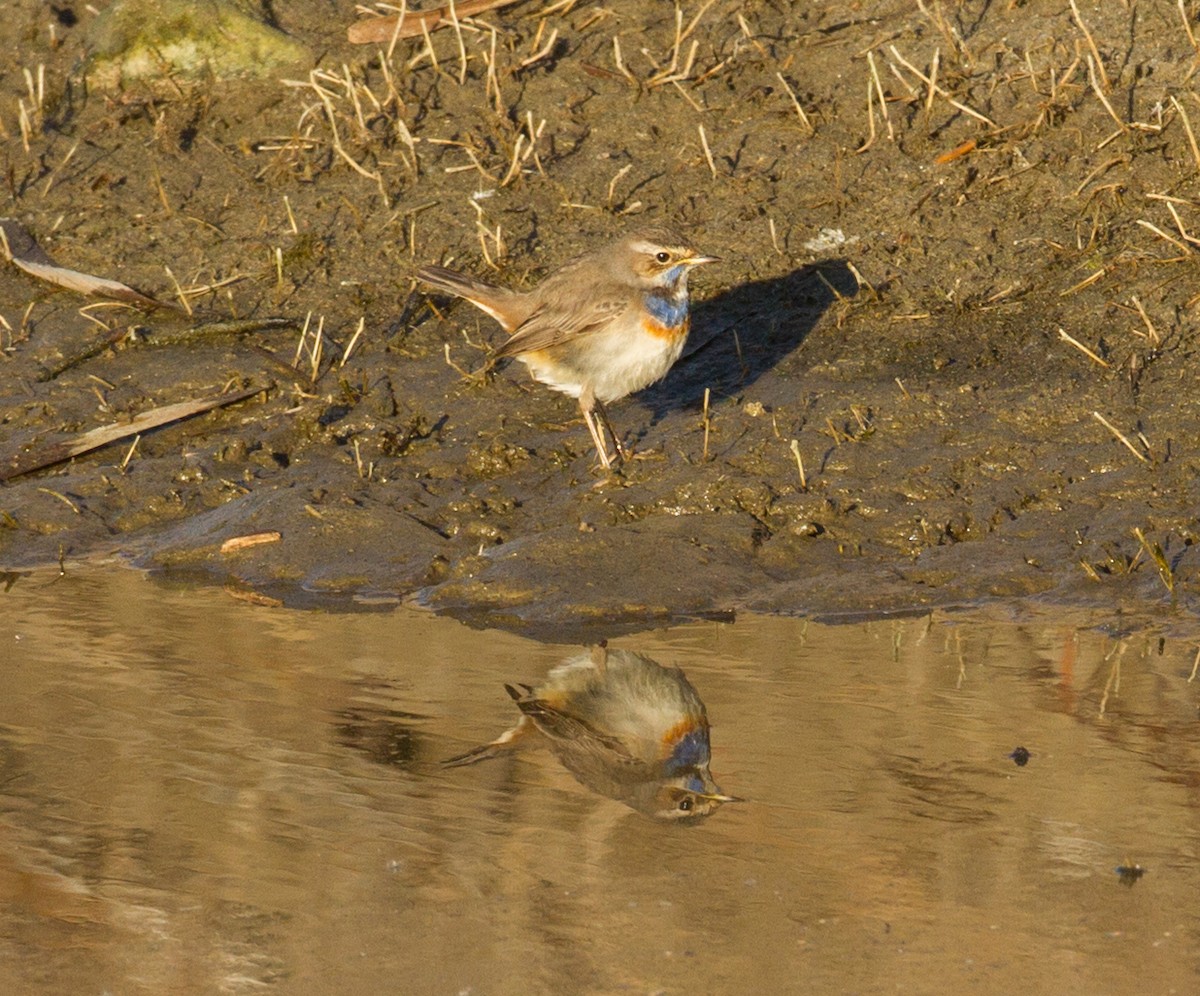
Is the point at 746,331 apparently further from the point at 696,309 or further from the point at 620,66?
the point at 620,66

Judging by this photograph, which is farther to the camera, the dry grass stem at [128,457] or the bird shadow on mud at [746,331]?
the bird shadow on mud at [746,331]

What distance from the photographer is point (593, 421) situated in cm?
820

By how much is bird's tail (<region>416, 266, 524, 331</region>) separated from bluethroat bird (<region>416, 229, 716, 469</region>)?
0.74 feet

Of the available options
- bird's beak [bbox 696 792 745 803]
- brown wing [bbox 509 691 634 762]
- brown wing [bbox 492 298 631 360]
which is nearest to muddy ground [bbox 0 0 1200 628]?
brown wing [bbox 492 298 631 360]

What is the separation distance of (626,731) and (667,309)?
305 cm

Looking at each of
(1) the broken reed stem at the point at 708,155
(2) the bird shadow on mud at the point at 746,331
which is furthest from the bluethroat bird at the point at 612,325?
(1) the broken reed stem at the point at 708,155

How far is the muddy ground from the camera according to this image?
7414mm

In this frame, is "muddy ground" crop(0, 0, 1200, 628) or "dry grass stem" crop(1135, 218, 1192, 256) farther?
"dry grass stem" crop(1135, 218, 1192, 256)

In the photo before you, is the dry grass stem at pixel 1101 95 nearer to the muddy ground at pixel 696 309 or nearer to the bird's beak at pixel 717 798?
the muddy ground at pixel 696 309

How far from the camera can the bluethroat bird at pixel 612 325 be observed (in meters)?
8.20

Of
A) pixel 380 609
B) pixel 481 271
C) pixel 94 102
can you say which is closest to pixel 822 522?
pixel 380 609

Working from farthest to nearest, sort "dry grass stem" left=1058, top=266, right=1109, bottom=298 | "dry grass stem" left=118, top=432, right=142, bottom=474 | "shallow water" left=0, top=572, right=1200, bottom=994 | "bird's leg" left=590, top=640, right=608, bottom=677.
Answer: "dry grass stem" left=1058, top=266, right=1109, bottom=298
"dry grass stem" left=118, top=432, right=142, bottom=474
"bird's leg" left=590, top=640, right=608, bottom=677
"shallow water" left=0, top=572, right=1200, bottom=994

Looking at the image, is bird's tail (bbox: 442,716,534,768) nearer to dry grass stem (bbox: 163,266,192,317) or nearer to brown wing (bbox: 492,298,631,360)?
brown wing (bbox: 492,298,631,360)

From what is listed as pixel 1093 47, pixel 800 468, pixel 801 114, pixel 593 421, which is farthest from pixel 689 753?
pixel 1093 47
